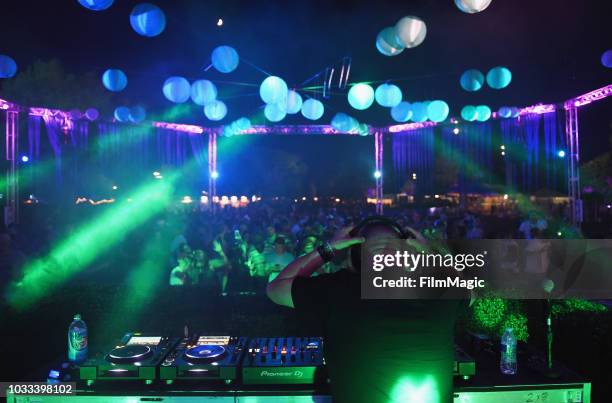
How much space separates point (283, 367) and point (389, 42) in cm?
398

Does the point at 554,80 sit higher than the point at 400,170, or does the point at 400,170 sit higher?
the point at 554,80

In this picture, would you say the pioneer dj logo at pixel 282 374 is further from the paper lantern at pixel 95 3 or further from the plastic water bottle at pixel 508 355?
the paper lantern at pixel 95 3

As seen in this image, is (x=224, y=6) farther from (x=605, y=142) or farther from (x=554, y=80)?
(x=605, y=142)

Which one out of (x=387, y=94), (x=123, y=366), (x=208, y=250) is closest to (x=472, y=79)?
(x=387, y=94)

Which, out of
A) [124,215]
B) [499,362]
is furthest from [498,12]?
[124,215]

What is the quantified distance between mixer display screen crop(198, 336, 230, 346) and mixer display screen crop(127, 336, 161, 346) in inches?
10.1

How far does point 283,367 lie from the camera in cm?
237

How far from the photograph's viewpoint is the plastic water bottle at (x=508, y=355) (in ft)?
8.25

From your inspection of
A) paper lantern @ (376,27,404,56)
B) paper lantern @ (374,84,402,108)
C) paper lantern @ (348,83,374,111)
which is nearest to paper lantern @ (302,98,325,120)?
paper lantern @ (348,83,374,111)

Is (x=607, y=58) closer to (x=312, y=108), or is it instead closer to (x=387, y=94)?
(x=387, y=94)

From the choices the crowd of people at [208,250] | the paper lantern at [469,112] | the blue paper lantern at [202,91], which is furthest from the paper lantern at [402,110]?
the blue paper lantern at [202,91]

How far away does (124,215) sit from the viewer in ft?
45.6

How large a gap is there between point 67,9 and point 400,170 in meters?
9.87

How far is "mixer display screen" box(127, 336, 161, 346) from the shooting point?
270 cm
